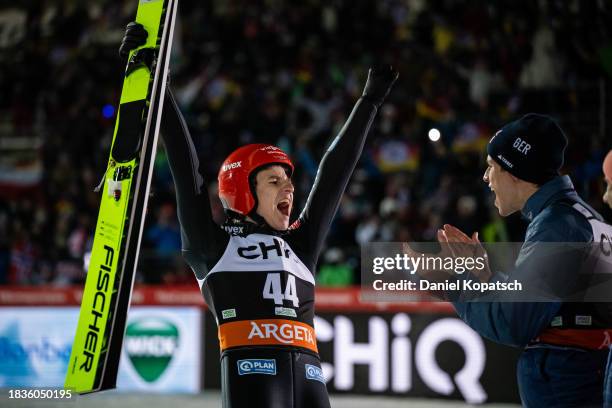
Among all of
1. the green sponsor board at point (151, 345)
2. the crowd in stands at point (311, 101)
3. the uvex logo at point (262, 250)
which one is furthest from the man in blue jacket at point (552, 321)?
the green sponsor board at point (151, 345)

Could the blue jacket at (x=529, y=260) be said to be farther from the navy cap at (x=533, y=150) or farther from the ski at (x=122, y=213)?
the ski at (x=122, y=213)

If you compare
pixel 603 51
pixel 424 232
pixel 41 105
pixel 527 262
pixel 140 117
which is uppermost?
pixel 41 105

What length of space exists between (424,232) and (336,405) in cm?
234

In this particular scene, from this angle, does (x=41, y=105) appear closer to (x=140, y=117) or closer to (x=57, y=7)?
(x=57, y=7)

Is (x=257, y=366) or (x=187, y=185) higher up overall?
(x=187, y=185)

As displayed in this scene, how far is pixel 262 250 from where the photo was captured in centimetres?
461

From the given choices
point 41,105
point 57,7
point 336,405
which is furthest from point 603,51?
point 57,7

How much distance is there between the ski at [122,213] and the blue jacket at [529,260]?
1.58m

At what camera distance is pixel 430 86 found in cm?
1271

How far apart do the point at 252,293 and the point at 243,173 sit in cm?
66

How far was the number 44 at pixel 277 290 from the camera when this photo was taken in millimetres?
A: 4496

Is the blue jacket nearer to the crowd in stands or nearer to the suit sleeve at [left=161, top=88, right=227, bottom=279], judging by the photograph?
the suit sleeve at [left=161, top=88, right=227, bottom=279]

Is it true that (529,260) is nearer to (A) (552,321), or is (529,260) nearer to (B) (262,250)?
(A) (552,321)

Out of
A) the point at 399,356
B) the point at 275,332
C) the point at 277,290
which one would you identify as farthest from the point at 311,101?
the point at 275,332
